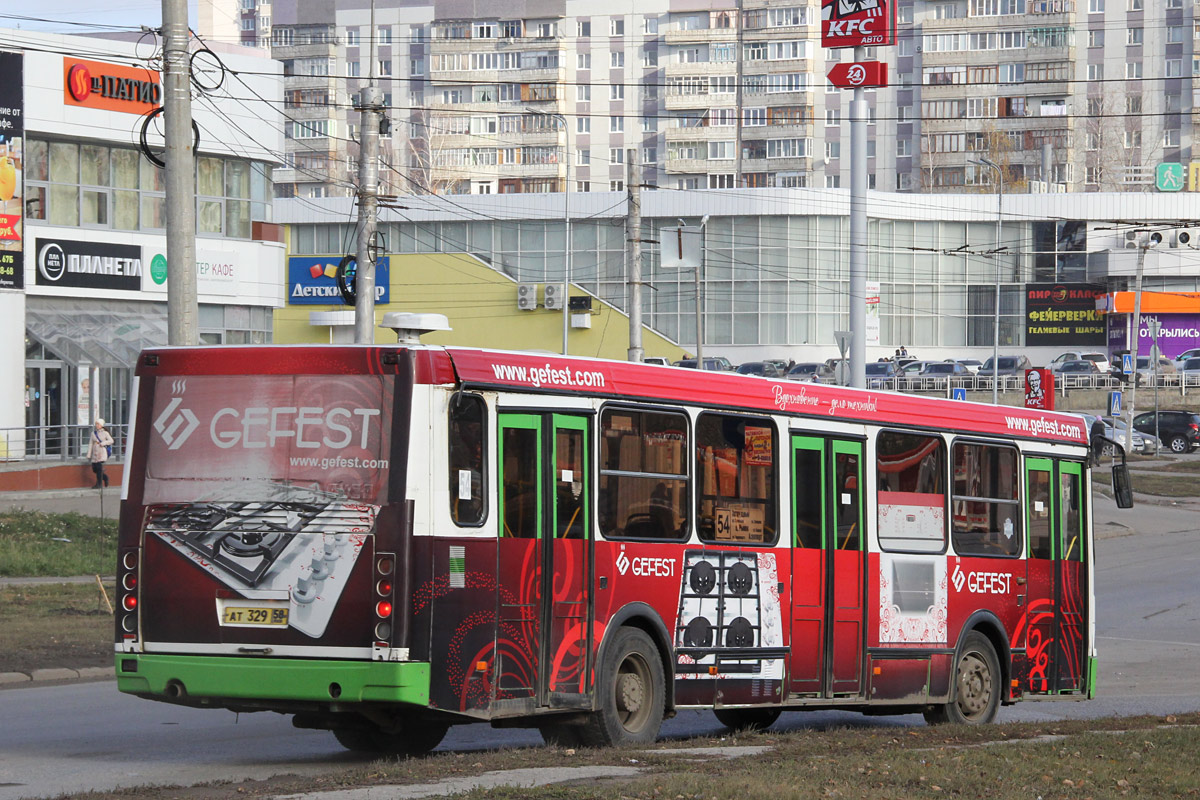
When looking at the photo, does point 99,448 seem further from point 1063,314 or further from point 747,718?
point 1063,314

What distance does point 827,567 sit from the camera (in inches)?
485

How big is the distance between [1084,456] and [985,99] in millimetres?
104903

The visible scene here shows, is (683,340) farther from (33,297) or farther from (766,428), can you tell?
(766,428)

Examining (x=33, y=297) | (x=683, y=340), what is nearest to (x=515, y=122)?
(x=683, y=340)

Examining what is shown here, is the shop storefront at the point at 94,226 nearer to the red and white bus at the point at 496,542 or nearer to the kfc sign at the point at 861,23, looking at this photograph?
the kfc sign at the point at 861,23

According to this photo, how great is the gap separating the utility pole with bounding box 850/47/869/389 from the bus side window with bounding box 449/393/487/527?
17710mm

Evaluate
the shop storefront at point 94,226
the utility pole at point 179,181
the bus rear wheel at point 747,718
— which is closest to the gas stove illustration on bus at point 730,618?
the bus rear wheel at point 747,718

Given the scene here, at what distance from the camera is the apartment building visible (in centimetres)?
11594

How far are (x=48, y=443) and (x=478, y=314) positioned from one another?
3984 centimetres

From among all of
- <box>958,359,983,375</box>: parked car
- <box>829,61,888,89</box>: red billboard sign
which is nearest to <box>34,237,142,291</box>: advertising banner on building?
<box>829,61,888,89</box>: red billboard sign

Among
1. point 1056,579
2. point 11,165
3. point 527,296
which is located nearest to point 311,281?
point 527,296

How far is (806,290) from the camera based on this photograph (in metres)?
84.3

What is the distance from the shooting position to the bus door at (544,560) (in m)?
9.56

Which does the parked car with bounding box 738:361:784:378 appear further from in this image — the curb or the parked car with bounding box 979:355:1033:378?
the curb
